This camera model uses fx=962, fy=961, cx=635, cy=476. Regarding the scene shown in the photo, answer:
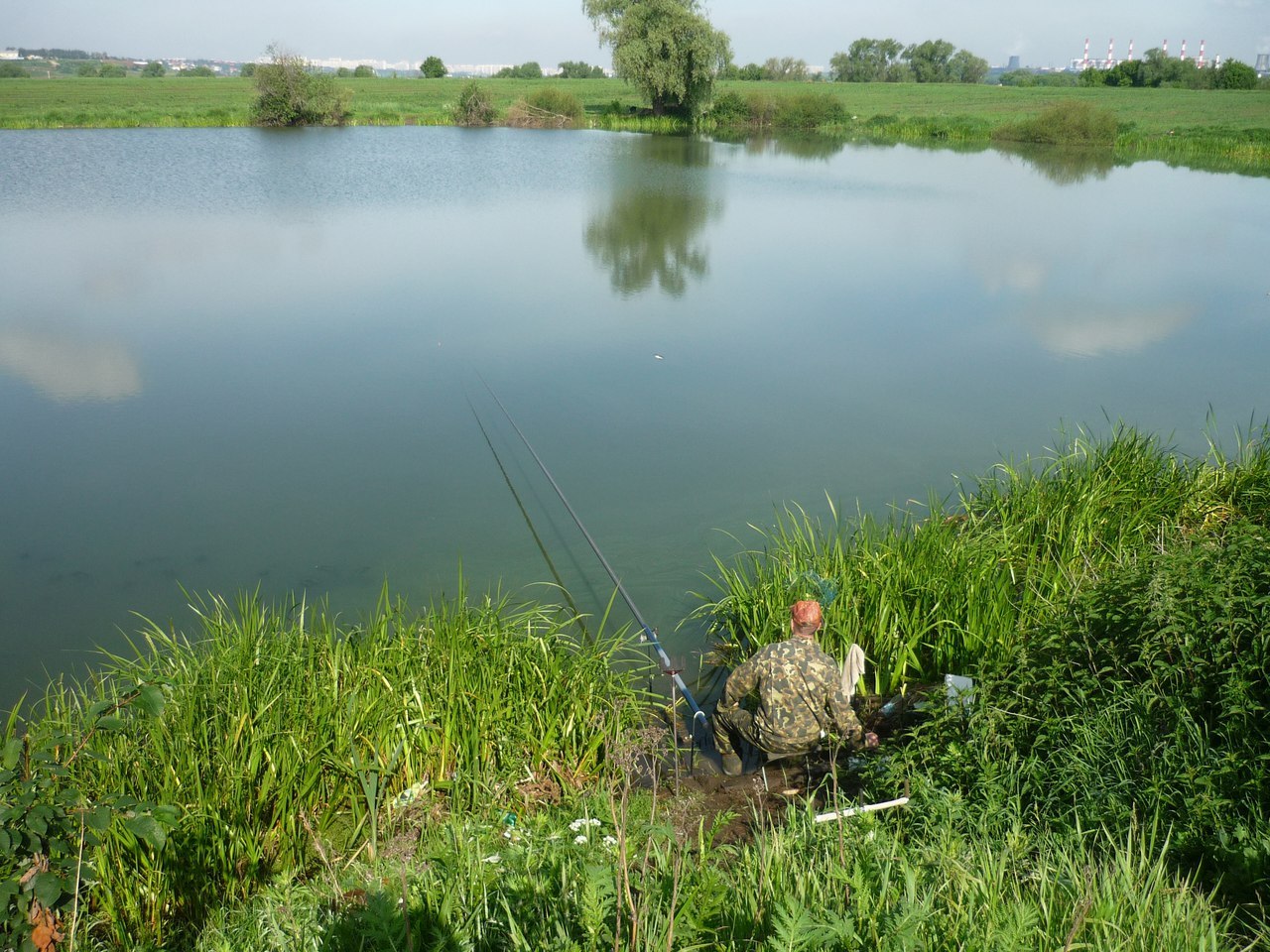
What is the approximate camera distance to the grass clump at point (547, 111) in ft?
133

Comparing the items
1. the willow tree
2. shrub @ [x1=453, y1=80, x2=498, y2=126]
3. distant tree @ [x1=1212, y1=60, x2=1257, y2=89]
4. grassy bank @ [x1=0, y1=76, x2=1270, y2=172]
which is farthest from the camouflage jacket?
distant tree @ [x1=1212, y1=60, x2=1257, y2=89]

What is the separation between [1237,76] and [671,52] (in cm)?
5011

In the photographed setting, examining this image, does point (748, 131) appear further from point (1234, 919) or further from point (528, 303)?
point (1234, 919)

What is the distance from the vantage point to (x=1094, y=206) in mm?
20922

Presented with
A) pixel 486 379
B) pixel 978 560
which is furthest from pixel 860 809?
pixel 486 379

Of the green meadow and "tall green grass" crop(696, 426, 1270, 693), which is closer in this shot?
the green meadow

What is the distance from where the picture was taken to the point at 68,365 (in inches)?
386

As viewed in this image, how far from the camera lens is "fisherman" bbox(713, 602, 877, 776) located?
4.07 metres

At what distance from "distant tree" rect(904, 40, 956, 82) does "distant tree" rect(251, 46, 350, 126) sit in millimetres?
77030

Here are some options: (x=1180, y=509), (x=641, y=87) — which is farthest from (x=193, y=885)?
(x=641, y=87)

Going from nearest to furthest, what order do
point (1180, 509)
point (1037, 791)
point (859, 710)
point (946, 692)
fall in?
point (1037, 791)
point (946, 692)
point (859, 710)
point (1180, 509)

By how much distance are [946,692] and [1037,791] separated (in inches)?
25.4

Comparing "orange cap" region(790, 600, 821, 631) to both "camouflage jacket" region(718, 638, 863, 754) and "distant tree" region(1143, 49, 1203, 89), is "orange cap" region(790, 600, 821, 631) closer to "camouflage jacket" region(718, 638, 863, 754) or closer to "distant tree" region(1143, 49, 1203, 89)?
"camouflage jacket" region(718, 638, 863, 754)

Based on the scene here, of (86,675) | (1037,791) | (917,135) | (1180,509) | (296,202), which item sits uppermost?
(917,135)
